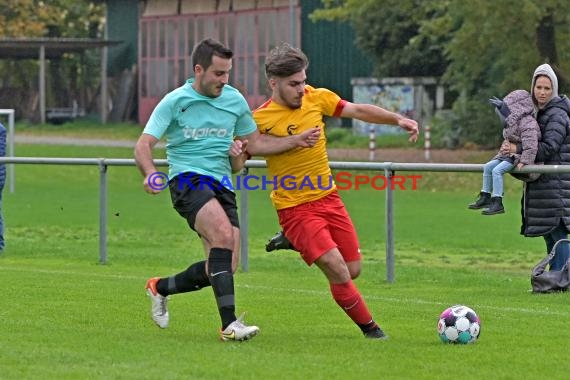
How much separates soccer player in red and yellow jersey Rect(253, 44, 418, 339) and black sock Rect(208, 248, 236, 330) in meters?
0.52

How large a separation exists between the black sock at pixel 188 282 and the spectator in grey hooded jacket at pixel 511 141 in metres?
3.61

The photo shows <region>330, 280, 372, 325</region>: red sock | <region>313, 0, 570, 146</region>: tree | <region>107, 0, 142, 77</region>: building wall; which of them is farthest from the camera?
<region>107, 0, 142, 77</region>: building wall

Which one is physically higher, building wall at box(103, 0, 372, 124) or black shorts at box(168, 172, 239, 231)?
building wall at box(103, 0, 372, 124)

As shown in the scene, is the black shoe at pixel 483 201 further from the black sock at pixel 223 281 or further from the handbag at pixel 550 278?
the black sock at pixel 223 281

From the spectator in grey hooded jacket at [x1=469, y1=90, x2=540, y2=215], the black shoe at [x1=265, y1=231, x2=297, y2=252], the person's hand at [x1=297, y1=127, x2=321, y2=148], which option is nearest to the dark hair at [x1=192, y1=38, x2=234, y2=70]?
the person's hand at [x1=297, y1=127, x2=321, y2=148]

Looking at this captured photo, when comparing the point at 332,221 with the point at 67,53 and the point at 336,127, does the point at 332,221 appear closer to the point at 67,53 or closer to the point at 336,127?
the point at 336,127

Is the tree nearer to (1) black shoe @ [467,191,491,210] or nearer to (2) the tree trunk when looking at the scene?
(2) the tree trunk

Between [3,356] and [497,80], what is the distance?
120 ft

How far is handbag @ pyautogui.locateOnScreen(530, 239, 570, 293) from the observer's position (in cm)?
1266

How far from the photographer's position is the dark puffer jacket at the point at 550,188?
12617 millimetres

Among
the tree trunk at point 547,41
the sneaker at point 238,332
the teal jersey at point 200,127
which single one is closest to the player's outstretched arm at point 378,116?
the teal jersey at point 200,127

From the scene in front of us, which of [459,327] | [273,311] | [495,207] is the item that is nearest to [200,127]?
[459,327]

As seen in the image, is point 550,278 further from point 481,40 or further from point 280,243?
point 481,40

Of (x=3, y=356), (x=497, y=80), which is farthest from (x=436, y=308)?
(x=497, y=80)
